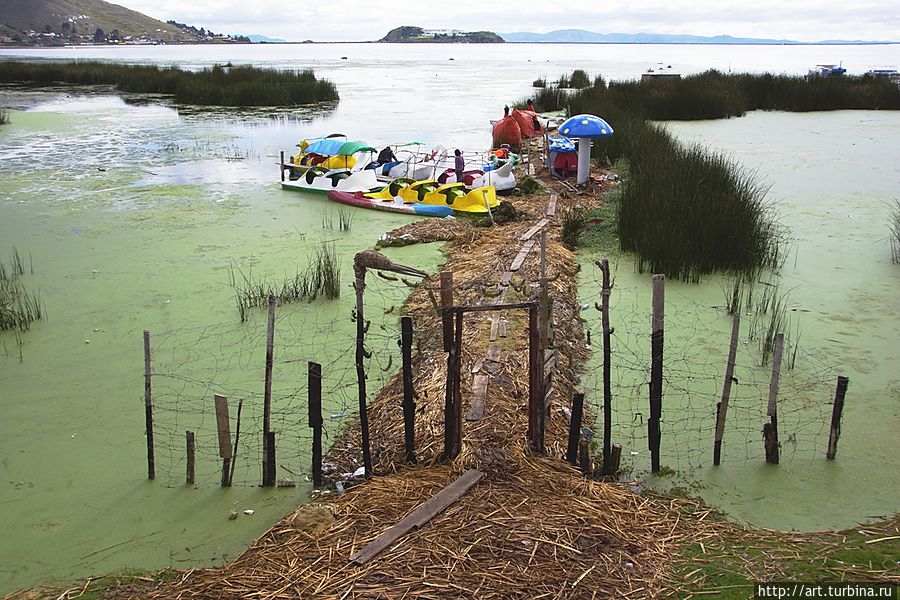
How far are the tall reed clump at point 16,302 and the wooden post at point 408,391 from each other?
321 centimetres

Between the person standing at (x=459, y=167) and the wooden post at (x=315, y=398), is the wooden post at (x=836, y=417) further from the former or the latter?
the person standing at (x=459, y=167)

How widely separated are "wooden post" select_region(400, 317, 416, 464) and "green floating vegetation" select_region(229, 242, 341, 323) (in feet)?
8.14

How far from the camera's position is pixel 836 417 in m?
3.22

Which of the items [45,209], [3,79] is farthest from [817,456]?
[3,79]

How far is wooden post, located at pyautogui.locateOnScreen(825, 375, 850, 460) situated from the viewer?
10.3 feet

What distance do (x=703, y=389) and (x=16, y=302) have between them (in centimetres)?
463

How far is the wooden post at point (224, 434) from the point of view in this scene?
3.10 metres

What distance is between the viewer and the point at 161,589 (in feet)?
8.05

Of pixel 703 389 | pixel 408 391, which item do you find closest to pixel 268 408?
pixel 408 391

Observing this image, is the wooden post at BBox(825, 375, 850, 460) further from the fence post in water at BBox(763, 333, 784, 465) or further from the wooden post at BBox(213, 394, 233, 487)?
the wooden post at BBox(213, 394, 233, 487)

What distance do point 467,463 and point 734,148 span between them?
1036 cm

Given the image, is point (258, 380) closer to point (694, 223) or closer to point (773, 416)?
point (773, 416)

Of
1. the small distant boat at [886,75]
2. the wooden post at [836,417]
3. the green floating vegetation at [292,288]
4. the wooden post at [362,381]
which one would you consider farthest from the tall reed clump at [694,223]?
the small distant boat at [886,75]

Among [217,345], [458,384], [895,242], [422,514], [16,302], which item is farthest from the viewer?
[895,242]
